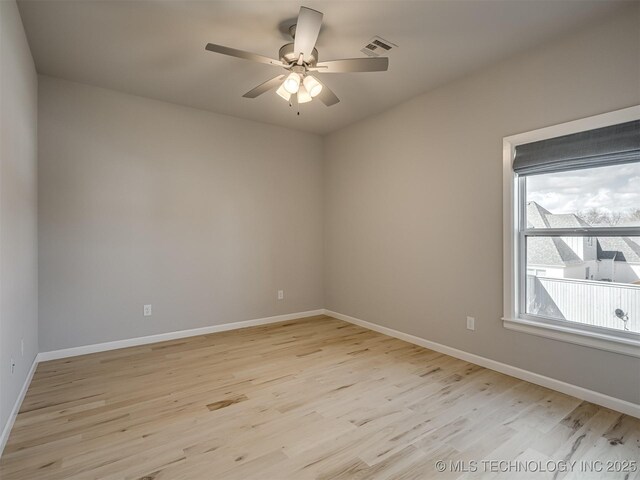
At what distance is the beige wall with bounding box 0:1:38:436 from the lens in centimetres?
197

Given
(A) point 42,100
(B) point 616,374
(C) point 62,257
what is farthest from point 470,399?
(A) point 42,100

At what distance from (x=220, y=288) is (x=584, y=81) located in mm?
4127

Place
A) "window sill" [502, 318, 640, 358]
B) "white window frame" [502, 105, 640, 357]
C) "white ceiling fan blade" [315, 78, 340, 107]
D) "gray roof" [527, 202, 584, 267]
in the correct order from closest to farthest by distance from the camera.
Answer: "window sill" [502, 318, 640, 358], "white window frame" [502, 105, 640, 357], "gray roof" [527, 202, 584, 267], "white ceiling fan blade" [315, 78, 340, 107]

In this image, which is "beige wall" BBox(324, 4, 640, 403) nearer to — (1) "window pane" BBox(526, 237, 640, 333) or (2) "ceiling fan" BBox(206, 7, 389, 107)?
(1) "window pane" BBox(526, 237, 640, 333)

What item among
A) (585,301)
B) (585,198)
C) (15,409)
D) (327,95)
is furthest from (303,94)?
(15,409)

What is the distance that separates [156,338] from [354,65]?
3506mm

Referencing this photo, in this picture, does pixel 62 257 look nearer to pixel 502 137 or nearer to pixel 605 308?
pixel 502 137

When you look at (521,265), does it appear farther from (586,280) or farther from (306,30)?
(306,30)

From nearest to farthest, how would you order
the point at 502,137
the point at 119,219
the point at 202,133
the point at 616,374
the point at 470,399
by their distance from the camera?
the point at 616,374, the point at 470,399, the point at 502,137, the point at 119,219, the point at 202,133

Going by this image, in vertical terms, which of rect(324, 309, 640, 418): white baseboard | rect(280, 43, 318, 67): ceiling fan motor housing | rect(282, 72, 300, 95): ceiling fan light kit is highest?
rect(280, 43, 318, 67): ceiling fan motor housing

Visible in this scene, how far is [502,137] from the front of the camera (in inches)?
116

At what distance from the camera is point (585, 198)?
2.55 m

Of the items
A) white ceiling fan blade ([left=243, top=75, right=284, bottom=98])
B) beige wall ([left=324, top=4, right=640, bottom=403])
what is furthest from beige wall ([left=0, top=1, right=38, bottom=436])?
beige wall ([left=324, top=4, right=640, bottom=403])

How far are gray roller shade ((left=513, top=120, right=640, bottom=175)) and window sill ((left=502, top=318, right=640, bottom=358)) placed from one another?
1.25m
